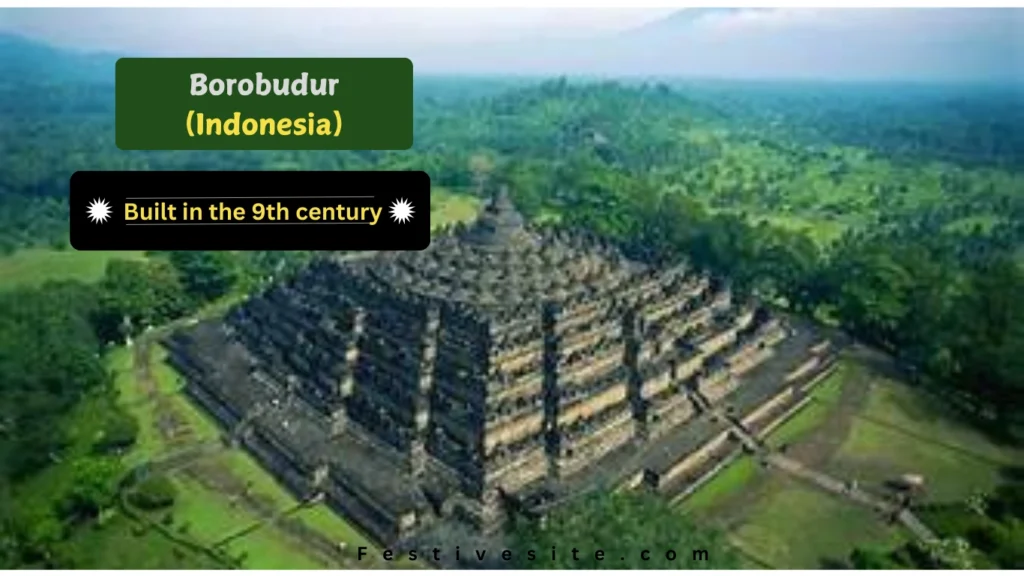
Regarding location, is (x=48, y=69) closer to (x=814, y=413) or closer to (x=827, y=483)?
(x=814, y=413)

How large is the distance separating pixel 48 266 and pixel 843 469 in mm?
51529

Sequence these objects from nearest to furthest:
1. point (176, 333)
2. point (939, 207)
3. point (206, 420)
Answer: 1. point (206, 420)
2. point (176, 333)
3. point (939, 207)

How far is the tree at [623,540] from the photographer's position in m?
24.1

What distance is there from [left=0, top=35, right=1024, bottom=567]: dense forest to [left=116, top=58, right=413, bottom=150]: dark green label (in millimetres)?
14303

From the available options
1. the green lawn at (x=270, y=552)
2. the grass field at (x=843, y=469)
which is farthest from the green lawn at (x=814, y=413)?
the green lawn at (x=270, y=552)

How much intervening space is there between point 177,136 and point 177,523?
48.4ft

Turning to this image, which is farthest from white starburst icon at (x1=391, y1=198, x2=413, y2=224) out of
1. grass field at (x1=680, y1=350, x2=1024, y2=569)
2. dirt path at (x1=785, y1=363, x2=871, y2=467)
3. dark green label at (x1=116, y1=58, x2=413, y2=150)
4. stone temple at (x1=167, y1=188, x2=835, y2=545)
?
dirt path at (x1=785, y1=363, x2=871, y2=467)

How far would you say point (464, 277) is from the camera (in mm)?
41656

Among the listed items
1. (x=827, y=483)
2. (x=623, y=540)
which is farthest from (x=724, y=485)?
(x=623, y=540)

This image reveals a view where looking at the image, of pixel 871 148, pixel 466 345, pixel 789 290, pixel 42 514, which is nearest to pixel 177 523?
pixel 42 514

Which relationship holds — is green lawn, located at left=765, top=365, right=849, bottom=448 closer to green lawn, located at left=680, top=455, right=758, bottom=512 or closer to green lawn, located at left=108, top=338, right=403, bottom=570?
green lawn, located at left=680, top=455, right=758, bottom=512

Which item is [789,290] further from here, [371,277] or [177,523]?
[177,523]

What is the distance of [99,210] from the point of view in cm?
2358

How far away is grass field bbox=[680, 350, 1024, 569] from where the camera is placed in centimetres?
3131
